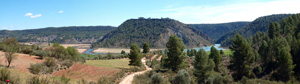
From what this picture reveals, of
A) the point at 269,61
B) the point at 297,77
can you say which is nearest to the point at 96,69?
the point at 297,77

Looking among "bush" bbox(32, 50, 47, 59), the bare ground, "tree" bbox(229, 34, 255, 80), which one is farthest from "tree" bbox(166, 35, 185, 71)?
"bush" bbox(32, 50, 47, 59)

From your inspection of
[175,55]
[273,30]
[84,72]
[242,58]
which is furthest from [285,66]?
[273,30]

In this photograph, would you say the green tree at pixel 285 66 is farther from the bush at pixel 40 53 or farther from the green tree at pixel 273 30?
the bush at pixel 40 53

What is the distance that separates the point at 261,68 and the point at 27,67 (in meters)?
51.1

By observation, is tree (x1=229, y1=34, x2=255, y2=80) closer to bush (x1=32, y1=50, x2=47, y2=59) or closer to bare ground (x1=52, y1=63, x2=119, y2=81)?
bare ground (x1=52, y1=63, x2=119, y2=81)

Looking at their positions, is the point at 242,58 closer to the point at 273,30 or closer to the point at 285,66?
the point at 285,66

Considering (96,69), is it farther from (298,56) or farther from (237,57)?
(298,56)

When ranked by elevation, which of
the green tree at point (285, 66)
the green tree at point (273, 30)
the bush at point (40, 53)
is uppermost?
the green tree at point (273, 30)

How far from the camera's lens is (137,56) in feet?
145

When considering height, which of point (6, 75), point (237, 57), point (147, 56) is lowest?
point (147, 56)

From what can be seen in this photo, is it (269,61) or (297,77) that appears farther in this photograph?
(269,61)

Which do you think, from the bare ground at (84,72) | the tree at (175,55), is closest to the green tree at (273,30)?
the tree at (175,55)

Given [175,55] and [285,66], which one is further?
[175,55]

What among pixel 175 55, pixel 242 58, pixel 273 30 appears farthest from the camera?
pixel 273 30
